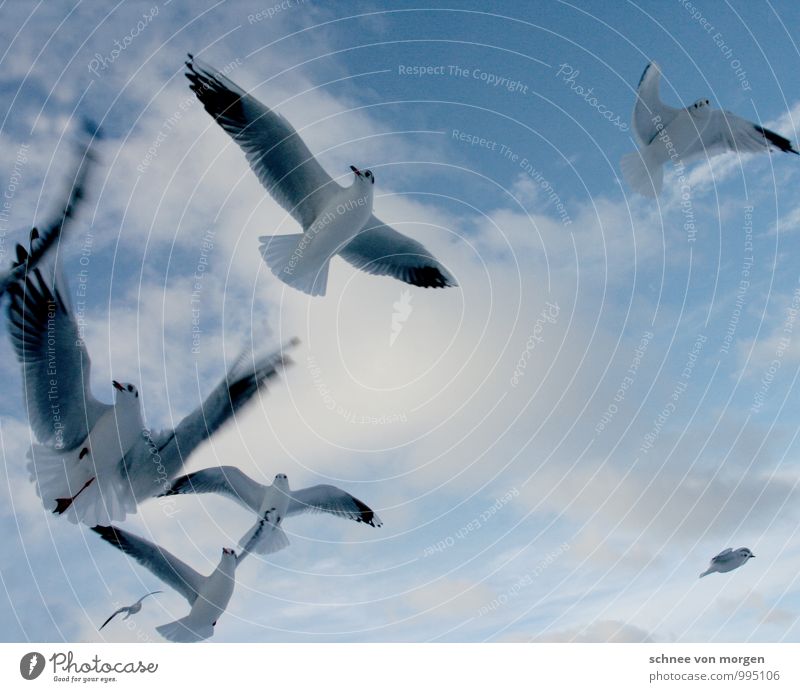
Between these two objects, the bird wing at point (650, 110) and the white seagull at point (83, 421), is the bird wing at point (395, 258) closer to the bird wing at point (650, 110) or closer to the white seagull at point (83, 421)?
the white seagull at point (83, 421)

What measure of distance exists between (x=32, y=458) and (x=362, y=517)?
556cm

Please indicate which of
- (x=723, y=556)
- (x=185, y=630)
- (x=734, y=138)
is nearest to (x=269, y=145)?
(x=734, y=138)

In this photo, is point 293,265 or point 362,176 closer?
point 362,176

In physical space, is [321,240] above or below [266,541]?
above

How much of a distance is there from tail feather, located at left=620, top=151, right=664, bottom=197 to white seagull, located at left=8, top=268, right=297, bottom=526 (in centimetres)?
679

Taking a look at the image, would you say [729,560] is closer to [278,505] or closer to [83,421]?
[278,505]

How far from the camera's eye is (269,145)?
38.8 feet

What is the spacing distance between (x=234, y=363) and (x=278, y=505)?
3.48 meters

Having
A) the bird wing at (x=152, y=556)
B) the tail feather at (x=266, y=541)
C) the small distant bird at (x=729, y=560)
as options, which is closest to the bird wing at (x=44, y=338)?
the bird wing at (x=152, y=556)

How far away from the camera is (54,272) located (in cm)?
1111

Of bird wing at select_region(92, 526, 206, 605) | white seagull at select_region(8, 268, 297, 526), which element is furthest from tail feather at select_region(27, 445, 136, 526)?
bird wing at select_region(92, 526, 206, 605)
